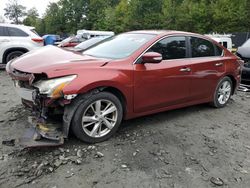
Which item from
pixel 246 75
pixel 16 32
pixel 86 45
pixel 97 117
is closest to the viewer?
pixel 97 117

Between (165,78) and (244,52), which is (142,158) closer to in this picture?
(165,78)

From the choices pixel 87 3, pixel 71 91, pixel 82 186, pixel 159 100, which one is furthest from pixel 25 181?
pixel 87 3

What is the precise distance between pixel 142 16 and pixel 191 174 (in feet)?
126

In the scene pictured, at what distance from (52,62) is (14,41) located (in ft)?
23.7

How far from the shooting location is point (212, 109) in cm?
598

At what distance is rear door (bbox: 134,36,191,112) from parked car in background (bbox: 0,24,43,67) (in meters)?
6.96

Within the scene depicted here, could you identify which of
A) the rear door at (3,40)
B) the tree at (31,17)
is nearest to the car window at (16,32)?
the rear door at (3,40)

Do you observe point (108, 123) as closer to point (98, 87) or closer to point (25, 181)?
point (98, 87)

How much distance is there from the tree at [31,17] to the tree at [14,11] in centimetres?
160

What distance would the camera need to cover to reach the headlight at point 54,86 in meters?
3.68

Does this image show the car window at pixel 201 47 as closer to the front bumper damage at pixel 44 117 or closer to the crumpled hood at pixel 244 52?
the front bumper damage at pixel 44 117

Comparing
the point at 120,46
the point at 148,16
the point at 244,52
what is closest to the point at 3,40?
the point at 120,46

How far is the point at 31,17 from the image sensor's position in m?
73.2

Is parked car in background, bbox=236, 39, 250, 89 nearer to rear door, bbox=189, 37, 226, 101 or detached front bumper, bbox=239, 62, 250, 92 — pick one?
detached front bumper, bbox=239, 62, 250, 92
